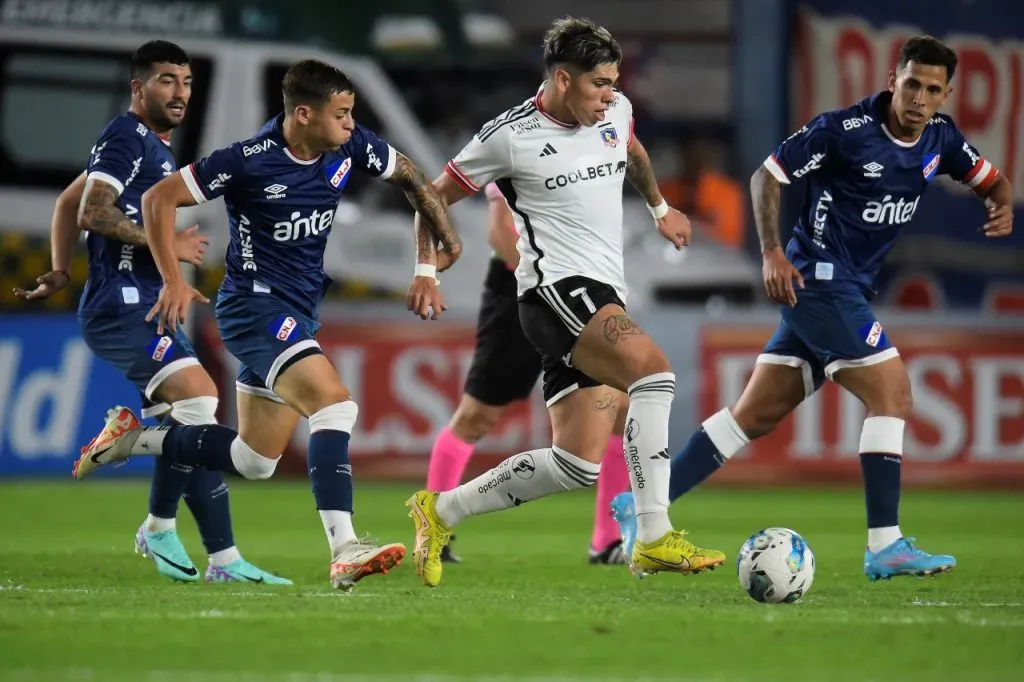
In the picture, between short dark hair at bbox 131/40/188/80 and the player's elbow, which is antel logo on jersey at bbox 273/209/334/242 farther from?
short dark hair at bbox 131/40/188/80

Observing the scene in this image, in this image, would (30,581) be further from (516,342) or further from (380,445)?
(380,445)

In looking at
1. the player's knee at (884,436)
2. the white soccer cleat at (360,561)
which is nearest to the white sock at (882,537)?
the player's knee at (884,436)

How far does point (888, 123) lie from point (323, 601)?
10.8ft

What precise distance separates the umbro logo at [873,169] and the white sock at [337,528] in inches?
108

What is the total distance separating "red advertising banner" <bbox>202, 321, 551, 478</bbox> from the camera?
43.3 feet

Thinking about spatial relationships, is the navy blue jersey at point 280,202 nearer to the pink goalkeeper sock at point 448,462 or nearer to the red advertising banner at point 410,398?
the pink goalkeeper sock at point 448,462

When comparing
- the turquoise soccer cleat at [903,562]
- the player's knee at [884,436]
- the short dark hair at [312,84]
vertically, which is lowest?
the turquoise soccer cleat at [903,562]

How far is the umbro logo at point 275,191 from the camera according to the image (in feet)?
22.6

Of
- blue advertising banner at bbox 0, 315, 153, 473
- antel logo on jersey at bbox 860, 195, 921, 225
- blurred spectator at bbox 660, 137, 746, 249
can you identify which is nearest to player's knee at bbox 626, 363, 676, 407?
antel logo on jersey at bbox 860, 195, 921, 225

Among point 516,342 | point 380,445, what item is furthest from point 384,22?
point 516,342

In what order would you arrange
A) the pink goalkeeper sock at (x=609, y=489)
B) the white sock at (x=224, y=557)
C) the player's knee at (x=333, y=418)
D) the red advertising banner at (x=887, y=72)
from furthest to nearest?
the red advertising banner at (x=887, y=72) < the pink goalkeeper sock at (x=609, y=489) < the white sock at (x=224, y=557) < the player's knee at (x=333, y=418)

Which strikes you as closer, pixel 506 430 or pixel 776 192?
pixel 776 192

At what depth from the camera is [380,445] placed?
13.3 meters

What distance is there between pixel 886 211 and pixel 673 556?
2.10 meters
